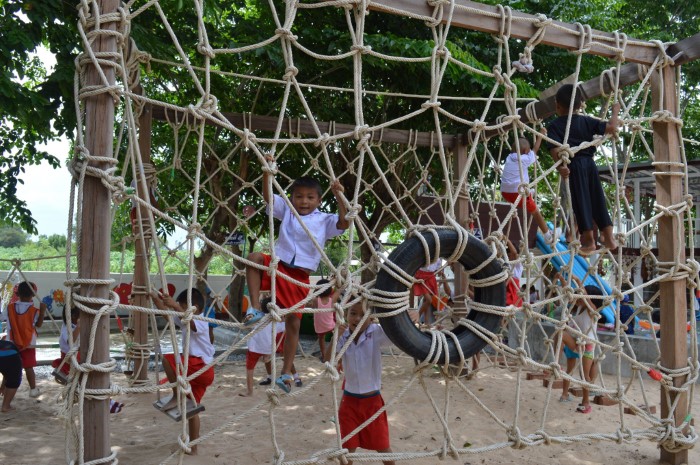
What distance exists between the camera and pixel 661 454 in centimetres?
291

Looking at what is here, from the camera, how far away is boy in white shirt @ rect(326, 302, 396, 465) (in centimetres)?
248

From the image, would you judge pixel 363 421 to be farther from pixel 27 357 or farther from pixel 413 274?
pixel 27 357

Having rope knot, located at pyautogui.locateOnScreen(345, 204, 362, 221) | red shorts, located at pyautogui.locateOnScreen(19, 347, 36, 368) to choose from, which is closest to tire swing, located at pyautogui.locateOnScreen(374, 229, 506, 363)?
rope knot, located at pyautogui.locateOnScreen(345, 204, 362, 221)

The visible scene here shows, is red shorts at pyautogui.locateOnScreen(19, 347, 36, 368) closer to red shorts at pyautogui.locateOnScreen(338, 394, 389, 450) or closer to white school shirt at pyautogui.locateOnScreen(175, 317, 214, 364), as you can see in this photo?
white school shirt at pyautogui.locateOnScreen(175, 317, 214, 364)

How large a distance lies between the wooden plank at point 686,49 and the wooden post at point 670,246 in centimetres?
7

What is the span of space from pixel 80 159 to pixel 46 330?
7689 mm

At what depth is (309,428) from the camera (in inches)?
135

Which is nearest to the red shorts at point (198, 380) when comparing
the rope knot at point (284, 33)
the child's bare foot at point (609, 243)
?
the rope knot at point (284, 33)

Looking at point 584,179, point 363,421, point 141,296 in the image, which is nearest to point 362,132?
point 363,421

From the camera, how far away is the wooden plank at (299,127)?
4243 mm

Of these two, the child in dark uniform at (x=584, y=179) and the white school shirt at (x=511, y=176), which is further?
the white school shirt at (x=511, y=176)

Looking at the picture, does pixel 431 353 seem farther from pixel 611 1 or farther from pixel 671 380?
pixel 611 1

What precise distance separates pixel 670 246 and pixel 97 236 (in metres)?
2.70

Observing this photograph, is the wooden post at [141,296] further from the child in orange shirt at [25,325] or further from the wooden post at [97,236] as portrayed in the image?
the wooden post at [97,236]
